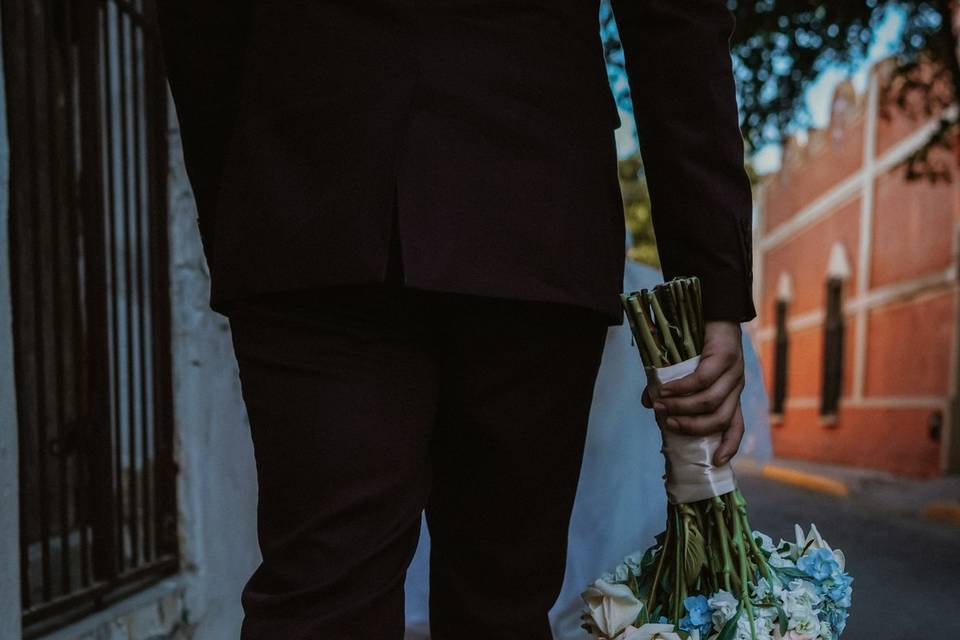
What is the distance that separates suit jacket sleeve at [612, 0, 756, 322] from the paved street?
245 cm

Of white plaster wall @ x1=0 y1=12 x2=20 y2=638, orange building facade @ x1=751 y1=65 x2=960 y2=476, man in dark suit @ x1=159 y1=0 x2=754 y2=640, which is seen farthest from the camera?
orange building facade @ x1=751 y1=65 x2=960 y2=476

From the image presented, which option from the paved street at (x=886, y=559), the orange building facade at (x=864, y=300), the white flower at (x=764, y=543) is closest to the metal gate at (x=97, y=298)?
the white flower at (x=764, y=543)

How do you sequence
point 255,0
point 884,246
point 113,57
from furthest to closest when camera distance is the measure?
point 884,246 < point 113,57 < point 255,0

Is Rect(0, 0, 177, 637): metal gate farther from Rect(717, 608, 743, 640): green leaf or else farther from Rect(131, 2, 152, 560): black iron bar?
Rect(717, 608, 743, 640): green leaf

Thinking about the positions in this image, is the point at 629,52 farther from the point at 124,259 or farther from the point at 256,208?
the point at 124,259

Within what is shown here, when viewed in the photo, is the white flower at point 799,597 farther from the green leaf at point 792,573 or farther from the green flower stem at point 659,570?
the green flower stem at point 659,570

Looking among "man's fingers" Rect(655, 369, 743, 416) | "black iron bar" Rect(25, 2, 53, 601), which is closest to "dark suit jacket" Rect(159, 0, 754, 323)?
"man's fingers" Rect(655, 369, 743, 416)

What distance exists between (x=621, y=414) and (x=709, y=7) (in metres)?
1.60

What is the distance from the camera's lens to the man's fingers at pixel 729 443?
1.29 metres

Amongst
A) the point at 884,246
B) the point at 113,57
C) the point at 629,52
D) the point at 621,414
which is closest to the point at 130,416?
the point at 113,57

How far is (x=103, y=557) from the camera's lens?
242cm

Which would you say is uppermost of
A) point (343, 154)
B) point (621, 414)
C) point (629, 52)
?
point (629, 52)

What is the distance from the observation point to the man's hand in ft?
4.16

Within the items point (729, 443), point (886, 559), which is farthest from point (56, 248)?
point (886, 559)
